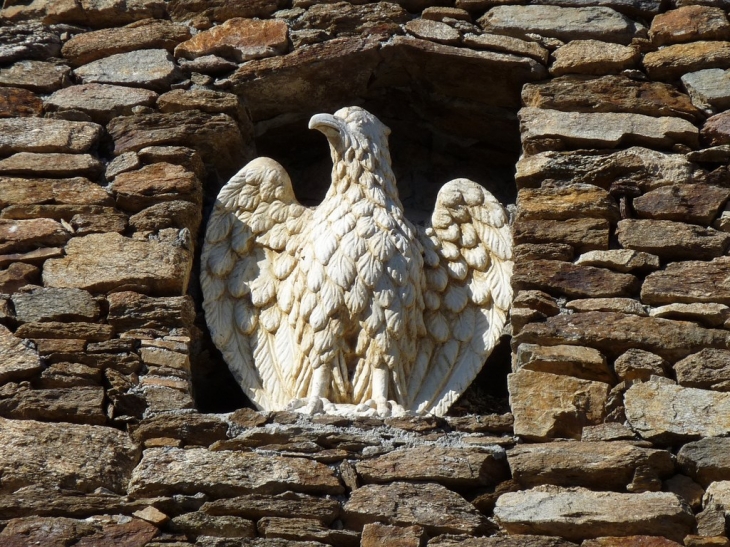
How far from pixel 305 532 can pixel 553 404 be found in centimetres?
103

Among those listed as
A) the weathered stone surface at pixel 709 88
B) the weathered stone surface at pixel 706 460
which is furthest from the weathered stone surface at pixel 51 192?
the weathered stone surface at pixel 706 460

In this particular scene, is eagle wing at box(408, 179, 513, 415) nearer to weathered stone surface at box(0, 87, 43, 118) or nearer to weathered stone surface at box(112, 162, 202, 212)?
weathered stone surface at box(112, 162, 202, 212)

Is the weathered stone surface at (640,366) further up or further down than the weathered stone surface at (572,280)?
further down

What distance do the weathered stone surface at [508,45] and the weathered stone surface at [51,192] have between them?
5.47ft

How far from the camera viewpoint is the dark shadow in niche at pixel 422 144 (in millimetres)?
7875

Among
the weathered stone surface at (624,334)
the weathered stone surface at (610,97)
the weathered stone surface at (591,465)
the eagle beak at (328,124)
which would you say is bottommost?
the weathered stone surface at (591,465)

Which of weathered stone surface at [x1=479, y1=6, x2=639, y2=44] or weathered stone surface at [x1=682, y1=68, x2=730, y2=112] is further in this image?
weathered stone surface at [x1=479, y1=6, x2=639, y2=44]

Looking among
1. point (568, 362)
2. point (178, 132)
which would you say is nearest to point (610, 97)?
point (568, 362)

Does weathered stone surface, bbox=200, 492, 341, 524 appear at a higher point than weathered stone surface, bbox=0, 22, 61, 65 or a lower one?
lower

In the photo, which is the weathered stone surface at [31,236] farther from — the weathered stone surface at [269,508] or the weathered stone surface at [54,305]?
the weathered stone surface at [269,508]

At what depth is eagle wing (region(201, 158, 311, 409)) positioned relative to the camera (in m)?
7.05

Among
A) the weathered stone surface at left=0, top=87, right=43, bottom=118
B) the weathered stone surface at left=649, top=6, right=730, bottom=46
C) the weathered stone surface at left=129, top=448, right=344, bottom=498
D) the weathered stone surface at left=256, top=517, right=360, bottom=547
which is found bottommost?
the weathered stone surface at left=256, top=517, right=360, bottom=547

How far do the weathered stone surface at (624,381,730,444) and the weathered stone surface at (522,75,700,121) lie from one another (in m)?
1.42

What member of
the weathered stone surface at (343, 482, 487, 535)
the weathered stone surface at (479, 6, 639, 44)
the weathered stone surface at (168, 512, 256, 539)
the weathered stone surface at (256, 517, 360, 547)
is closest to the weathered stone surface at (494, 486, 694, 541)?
the weathered stone surface at (343, 482, 487, 535)
